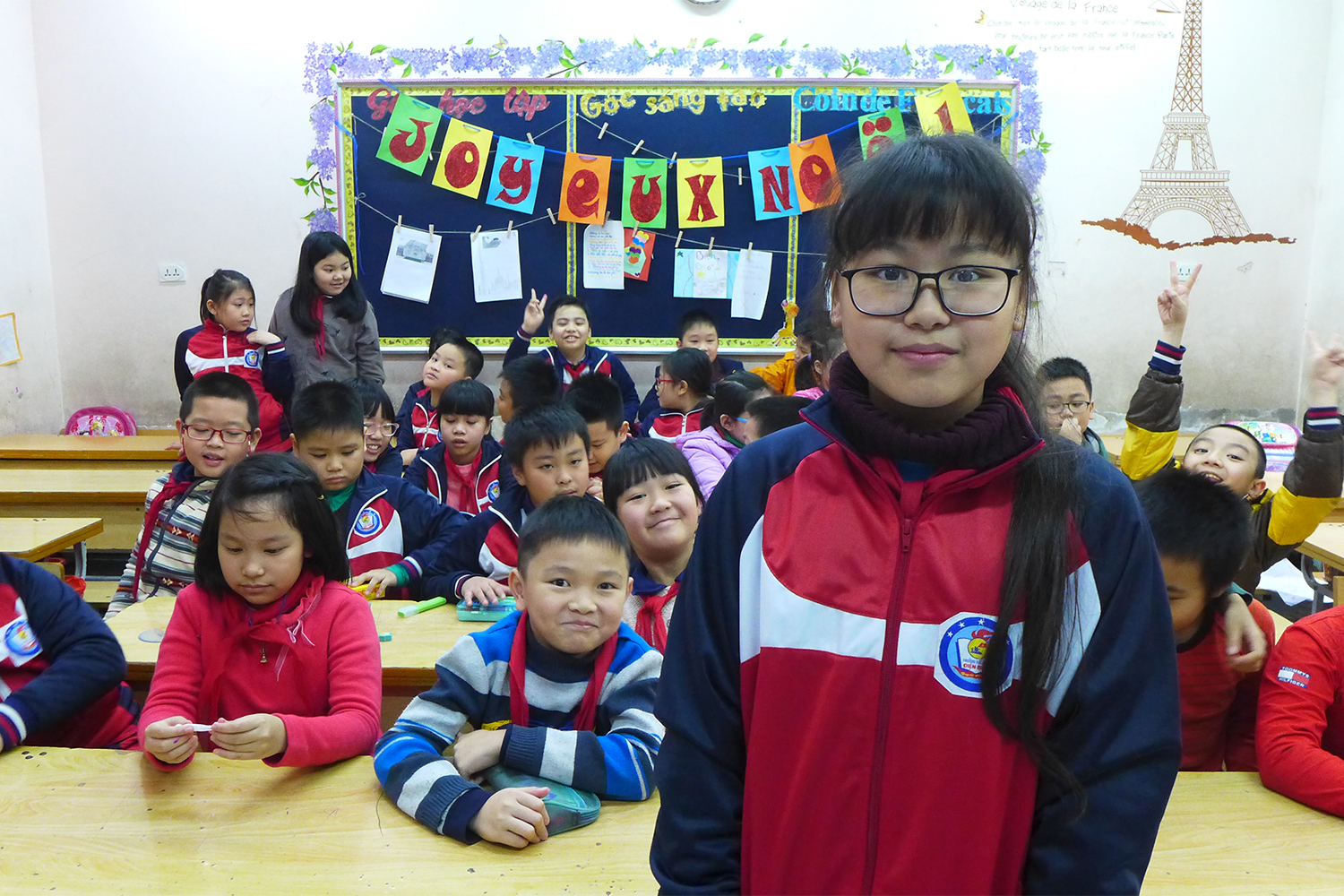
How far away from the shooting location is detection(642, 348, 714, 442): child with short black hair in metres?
3.85

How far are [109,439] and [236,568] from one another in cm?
376

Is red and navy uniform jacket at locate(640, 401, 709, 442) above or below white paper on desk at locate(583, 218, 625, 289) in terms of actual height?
below

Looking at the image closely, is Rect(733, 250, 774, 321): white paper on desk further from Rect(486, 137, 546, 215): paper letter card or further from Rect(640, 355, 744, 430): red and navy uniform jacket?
Rect(486, 137, 546, 215): paper letter card

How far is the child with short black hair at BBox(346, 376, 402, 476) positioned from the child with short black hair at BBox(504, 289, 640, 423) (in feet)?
4.17

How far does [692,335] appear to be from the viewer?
4.83 m

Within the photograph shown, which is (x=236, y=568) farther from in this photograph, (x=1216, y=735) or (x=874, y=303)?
(x=1216, y=735)

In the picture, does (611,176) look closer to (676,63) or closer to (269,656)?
(676,63)

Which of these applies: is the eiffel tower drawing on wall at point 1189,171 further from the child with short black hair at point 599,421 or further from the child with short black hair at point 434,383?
the child with short black hair at point 434,383

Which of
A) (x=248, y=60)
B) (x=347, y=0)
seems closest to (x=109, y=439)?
(x=248, y=60)

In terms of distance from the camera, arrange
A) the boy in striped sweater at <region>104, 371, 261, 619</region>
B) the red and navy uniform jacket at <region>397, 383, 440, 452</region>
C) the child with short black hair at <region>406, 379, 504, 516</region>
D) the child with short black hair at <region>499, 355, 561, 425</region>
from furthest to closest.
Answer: the red and navy uniform jacket at <region>397, 383, 440, 452</region>, the child with short black hair at <region>499, 355, 561, 425</region>, the child with short black hair at <region>406, 379, 504, 516</region>, the boy in striped sweater at <region>104, 371, 261, 619</region>

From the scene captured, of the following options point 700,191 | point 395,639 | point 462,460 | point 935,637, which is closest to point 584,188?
point 700,191

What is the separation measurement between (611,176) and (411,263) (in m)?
1.16

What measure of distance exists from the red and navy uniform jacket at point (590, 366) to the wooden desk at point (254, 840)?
11.1 ft

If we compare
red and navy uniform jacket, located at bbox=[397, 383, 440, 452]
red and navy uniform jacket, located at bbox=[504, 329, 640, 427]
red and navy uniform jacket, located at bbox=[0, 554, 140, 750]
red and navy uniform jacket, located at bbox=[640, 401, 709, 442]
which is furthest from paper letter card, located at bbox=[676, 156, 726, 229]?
red and navy uniform jacket, located at bbox=[0, 554, 140, 750]
